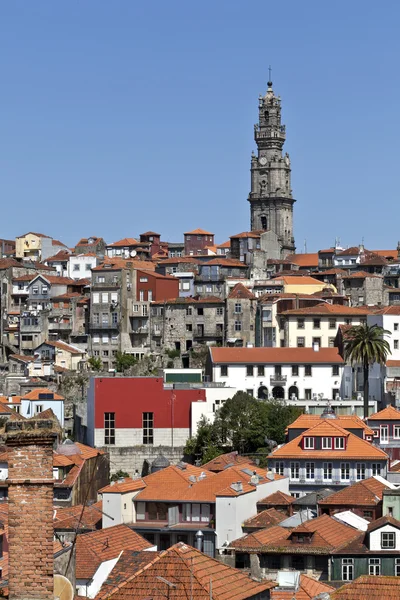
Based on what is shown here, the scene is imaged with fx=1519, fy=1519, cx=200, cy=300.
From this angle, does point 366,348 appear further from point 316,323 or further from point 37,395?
point 37,395

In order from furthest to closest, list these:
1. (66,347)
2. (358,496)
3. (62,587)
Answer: (66,347) → (358,496) → (62,587)

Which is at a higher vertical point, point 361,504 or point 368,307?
point 368,307

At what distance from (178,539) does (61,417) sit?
36.1m

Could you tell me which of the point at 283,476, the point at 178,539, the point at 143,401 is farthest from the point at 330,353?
the point at 178,539

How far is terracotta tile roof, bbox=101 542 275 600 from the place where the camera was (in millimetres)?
29484

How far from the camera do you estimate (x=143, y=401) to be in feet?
315

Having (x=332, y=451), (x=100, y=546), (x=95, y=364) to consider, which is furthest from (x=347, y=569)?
(x=95, y=364)

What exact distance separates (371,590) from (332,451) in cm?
4462

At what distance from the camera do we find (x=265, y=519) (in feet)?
219

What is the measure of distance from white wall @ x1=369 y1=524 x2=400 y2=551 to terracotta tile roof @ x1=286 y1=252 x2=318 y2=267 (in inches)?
3932

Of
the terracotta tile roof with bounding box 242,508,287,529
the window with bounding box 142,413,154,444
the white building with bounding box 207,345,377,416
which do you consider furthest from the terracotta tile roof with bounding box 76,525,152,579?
the white building with bounding box 207,345,377,416

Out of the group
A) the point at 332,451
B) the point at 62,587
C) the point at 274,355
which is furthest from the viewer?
the point at 274,355

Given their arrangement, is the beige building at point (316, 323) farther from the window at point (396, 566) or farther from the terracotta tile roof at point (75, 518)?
the window at point (396, 566)

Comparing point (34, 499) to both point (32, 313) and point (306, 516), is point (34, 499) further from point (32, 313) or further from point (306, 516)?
point (32, 313)
